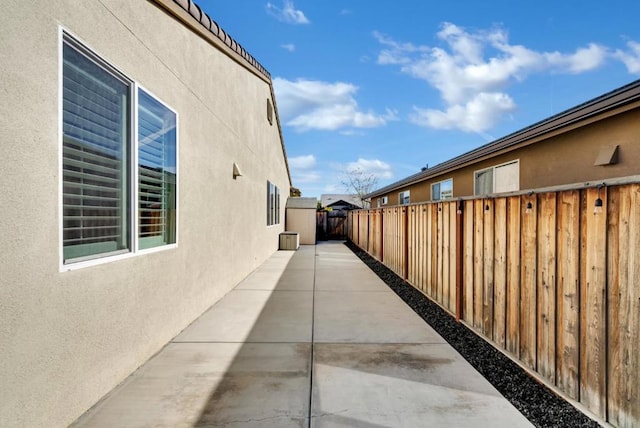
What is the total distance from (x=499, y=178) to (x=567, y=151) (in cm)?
204

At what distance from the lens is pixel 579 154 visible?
212 inches

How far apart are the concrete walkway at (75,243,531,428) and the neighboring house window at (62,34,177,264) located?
1.33m

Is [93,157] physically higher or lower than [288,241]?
higher

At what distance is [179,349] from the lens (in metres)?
3.89

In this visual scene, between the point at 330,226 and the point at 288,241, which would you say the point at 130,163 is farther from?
the point at 330,226

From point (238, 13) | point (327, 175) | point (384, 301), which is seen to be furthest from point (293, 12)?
point (327, 175)

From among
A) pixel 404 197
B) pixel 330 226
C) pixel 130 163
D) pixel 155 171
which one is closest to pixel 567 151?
pixel 155 171

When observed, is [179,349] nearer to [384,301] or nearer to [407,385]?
[407,385]

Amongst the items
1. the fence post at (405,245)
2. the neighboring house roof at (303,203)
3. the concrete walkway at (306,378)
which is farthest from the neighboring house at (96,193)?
the neighboring house roof at (303,203)

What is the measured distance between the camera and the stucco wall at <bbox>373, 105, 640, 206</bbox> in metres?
4.51

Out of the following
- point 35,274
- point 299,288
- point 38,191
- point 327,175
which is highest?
point 327,175

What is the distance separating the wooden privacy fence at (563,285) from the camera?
2256mm

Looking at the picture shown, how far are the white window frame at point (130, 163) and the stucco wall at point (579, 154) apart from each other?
491 centimetres

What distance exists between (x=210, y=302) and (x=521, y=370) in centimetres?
451
